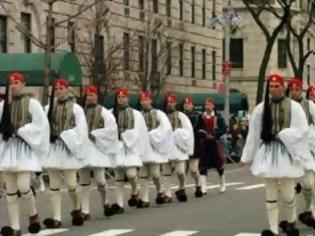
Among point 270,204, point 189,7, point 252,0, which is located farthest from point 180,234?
point 189,7

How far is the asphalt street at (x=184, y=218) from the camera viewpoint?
617 inches

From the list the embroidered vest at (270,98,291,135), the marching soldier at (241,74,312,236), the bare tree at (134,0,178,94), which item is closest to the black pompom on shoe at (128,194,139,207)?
the marching soldier at (241,74,312,236)

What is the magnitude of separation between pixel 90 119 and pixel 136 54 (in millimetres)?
30912

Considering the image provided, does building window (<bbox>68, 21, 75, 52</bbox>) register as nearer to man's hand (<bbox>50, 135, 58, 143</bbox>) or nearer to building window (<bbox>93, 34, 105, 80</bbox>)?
building window (<bbox>93, 34, 105, 80</bbox>)

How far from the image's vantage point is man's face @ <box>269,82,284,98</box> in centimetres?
1424

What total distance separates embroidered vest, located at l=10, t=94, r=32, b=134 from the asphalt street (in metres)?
1.68

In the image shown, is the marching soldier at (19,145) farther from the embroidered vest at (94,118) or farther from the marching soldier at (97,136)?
the embroidered vest at (94,118)

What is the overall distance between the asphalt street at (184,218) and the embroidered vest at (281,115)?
5.97 ft

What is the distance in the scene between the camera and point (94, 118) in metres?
17.8

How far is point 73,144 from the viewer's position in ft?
53.8

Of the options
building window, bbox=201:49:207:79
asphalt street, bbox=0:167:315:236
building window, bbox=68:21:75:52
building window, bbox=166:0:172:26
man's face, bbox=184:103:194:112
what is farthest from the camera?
building window, bbox=201:49:207:79

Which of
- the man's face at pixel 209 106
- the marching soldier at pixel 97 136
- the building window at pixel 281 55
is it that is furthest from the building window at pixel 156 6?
the marching soldier at pixel 97 136

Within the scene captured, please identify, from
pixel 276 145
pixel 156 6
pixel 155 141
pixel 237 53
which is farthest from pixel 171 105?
pixel 237 53

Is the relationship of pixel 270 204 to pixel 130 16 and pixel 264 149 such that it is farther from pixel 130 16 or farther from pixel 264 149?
pixel 130 16
